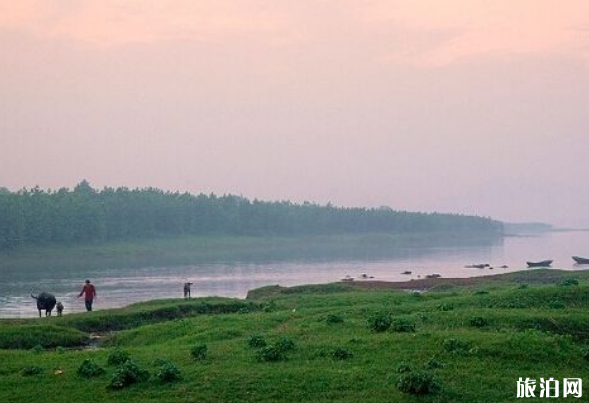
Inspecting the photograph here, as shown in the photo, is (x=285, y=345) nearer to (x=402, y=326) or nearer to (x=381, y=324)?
(x=381, y=324)

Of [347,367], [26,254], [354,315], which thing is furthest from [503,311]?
[26,254]

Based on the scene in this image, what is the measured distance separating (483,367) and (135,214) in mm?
151004

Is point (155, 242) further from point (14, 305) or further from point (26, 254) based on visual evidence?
point (14, 305)

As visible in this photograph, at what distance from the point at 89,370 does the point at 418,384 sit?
847 cm

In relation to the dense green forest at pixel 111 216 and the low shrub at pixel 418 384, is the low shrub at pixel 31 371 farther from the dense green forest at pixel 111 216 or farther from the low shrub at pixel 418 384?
the dense green forest at pixel 111 216

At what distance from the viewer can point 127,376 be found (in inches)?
680

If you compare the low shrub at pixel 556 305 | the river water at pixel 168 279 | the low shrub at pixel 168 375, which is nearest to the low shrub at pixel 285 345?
the low shrub at pixel 168 375

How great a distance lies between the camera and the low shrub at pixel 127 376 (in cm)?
1714

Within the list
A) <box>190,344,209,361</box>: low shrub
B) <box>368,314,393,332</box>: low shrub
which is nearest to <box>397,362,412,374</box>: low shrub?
<box>368,314,393,332</box>: low shrub

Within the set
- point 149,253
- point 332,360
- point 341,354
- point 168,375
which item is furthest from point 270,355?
point 149,253

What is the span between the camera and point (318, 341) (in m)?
21.3

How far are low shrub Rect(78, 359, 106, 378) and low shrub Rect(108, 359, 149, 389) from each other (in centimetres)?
118

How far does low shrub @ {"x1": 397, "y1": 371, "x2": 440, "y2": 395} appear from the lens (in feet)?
50.2

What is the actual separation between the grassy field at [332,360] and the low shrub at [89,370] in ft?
0.09
